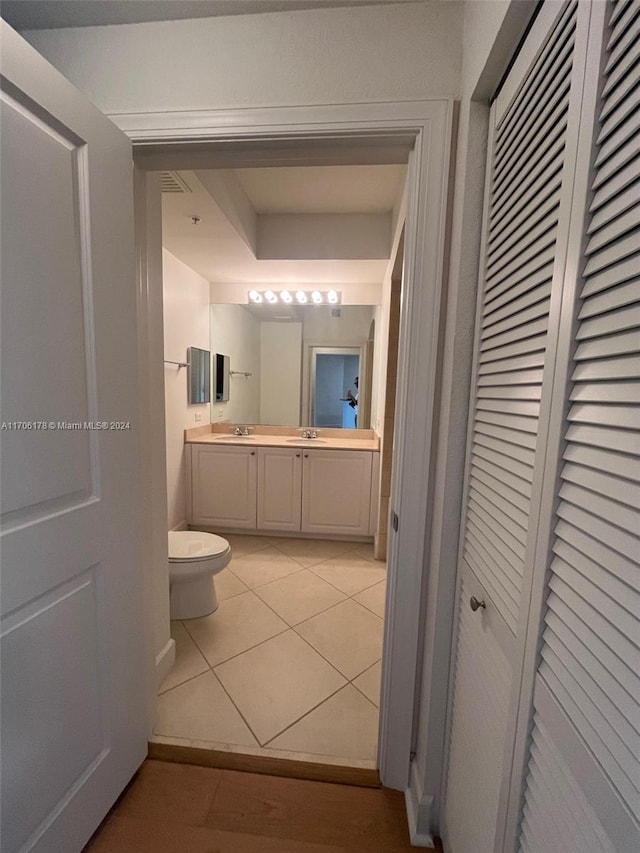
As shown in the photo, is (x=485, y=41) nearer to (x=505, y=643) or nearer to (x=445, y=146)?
(x=445, y=146)

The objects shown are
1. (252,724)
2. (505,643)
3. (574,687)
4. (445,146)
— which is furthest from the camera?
(252,724)

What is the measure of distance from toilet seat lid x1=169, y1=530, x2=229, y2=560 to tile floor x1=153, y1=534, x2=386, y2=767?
41cm

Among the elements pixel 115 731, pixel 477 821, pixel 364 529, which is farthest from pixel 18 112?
pixel 364 529

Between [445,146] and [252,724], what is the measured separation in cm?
200

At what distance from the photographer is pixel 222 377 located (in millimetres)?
3186

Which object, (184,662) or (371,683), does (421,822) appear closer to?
(371,683)

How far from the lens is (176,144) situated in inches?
40.0

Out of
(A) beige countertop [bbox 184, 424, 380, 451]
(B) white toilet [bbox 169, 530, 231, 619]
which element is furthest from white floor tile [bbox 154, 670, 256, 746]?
(A) beige countertop [bbox 184, 424, 380, 451]

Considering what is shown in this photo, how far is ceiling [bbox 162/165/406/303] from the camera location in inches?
74.7

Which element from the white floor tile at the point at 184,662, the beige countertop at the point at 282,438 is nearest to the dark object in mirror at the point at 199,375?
the beige countertop at the point at 282,438

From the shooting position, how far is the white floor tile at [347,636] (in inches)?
63.5

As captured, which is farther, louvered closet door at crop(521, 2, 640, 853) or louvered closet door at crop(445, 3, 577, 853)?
louvered closet door at crop(445, 3, 577, 853)

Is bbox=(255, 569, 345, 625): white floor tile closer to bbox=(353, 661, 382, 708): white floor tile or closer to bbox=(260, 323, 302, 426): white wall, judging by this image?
bbox=(353, 661, 382, 708): white floor tile

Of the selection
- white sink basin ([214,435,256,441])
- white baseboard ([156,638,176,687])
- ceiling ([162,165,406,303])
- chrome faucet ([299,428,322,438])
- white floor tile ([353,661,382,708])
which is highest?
ceiling ([162,165,406,303])
